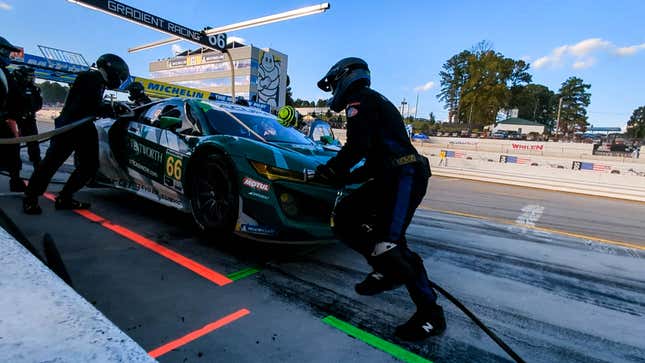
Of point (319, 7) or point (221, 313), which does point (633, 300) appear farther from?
point (319, 7)

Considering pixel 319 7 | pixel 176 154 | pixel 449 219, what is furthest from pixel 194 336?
pixel 319 7

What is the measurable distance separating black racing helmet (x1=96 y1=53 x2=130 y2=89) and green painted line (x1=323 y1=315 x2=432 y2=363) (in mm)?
3731

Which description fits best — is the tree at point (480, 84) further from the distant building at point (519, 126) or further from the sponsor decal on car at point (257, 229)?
the sponsor decal on car at point (257, 229)

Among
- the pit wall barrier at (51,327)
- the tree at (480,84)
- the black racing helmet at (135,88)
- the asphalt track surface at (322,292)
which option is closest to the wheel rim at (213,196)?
the asphalt track surface at (322,292)

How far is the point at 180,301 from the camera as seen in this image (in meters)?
2.23

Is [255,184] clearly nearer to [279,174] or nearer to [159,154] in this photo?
[279,174]

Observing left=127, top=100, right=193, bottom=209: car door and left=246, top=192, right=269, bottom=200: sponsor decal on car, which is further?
left=127, top=100, right=193, bottom=209: car door

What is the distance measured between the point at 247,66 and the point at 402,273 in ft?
184

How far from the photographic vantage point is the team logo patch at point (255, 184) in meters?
2.71

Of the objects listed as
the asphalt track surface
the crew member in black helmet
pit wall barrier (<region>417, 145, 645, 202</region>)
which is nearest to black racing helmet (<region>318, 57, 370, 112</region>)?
the asphalt track surface

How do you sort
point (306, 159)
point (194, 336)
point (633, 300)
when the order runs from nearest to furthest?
point (194, 336), point (633, 300), point (306, 159)

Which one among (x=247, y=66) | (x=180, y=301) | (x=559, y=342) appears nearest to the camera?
(x=559, y=342)

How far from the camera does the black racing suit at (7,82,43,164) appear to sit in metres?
4.91

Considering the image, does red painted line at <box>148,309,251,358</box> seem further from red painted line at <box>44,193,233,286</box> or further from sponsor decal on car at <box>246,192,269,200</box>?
sponsor decal on car at <box>246,192,269,200</box>
